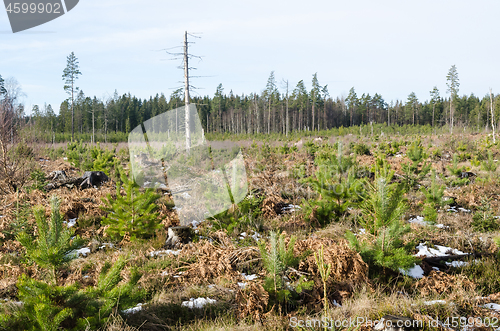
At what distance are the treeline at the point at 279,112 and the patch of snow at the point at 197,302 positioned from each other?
46.3m

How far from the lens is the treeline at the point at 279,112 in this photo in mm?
53000

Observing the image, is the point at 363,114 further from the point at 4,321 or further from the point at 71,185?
the point at 4,321

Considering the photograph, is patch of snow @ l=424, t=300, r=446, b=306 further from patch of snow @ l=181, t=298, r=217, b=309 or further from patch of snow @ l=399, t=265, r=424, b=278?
patch of snow @ l=181, t=298, r=217, b=309

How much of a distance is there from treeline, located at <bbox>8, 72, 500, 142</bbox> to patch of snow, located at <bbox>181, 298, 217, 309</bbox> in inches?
1824

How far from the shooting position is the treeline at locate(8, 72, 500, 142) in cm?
5300

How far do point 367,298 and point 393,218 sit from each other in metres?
1.01

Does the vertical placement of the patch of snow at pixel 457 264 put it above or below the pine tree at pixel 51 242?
below

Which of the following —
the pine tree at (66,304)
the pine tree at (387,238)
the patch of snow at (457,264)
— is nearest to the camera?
the pine tree at (66,304)

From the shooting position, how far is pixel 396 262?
3428 millimetres

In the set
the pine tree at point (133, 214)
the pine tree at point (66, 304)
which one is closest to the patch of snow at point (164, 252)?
the pine tree at point (133, 214)

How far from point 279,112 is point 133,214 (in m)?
57.6

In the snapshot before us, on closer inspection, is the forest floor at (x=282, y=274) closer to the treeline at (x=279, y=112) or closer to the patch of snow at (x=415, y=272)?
the patch of snow at (x=415, y=272)

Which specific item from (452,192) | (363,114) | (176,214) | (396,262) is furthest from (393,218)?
(363,114)

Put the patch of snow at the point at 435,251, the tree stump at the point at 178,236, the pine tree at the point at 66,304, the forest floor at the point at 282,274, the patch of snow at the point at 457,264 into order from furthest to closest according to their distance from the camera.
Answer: the tree stump at the point at 178,236 → the patch of snow at the point at 435,251 → the patch of snow at the point at 457,264 → the forest floor at the point at 282,274 → the pine tree at the point at 66,304
